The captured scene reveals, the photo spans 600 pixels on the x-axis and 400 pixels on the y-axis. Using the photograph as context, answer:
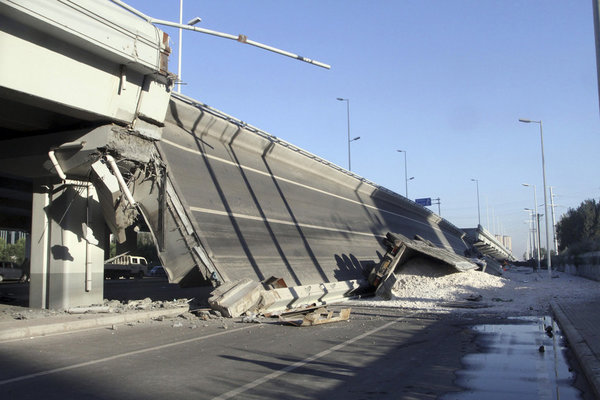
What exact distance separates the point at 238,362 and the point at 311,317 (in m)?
5.65

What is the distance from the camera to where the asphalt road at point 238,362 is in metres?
6.73

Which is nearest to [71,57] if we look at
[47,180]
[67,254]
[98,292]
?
[47,180]

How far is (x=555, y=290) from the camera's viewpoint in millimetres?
24734

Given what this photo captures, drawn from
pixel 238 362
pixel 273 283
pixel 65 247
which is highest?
pixel 65 247

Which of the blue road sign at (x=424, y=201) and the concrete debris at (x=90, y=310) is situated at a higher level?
the blue road sign at (x=424, y=201)

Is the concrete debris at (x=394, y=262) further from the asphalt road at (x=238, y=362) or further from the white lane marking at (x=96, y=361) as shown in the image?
the white lane marking at (x=96, y=361)

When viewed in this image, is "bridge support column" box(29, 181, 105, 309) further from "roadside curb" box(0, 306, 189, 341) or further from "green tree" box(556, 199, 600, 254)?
"green tree" box(556, 199, 600, 254)

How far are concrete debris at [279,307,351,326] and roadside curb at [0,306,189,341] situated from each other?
11.9ft

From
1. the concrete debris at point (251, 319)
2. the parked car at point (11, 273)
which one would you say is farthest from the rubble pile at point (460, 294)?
the parked car at point (11, 273)

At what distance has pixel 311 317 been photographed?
1416 cm

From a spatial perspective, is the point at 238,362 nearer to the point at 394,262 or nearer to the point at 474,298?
the point at 474,298

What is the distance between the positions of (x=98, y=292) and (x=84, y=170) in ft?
14.2

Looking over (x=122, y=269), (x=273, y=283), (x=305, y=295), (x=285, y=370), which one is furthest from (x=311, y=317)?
(x=122, y=269)

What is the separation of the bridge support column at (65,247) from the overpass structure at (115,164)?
0.04 m
